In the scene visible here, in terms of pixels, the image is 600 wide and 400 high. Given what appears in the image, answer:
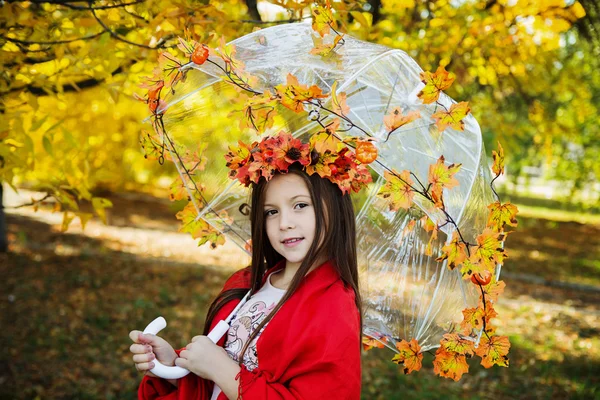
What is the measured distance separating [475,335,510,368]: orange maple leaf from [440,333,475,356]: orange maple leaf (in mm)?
23

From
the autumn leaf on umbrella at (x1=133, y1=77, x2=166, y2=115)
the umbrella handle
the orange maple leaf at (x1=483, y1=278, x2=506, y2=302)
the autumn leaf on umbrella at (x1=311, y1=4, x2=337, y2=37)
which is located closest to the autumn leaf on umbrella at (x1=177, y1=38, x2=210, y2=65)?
the autumn leaf on umbrella at (x1=133, y1=77, x2=166, y2=115)

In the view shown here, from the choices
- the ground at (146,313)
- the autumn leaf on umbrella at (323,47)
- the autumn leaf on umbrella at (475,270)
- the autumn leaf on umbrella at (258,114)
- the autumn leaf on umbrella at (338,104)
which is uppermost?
the autumn leaf on umbrella at (323,47)

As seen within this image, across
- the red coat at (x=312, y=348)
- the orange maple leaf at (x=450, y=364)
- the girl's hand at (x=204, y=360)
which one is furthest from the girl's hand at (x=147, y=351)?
the orange maple leaf at (x=450, y=364)

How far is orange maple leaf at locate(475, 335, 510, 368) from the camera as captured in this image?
1.86 metres

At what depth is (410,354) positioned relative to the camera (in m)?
2.01

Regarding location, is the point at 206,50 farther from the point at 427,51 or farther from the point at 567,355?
the point at 567,355

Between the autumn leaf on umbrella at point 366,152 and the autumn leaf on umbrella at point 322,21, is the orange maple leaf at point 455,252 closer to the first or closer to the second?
the autumn leaf on umbrella at point 366,152

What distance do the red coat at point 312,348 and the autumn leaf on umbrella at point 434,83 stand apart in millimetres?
589

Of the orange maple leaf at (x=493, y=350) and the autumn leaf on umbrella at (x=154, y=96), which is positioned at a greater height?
the autumn leaf on umbrella at (x=154, y=96)

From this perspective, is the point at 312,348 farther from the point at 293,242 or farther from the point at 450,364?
the point at 450,364

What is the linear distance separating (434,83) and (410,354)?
2.95 feet

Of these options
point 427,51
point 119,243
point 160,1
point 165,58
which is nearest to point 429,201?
point 165,58

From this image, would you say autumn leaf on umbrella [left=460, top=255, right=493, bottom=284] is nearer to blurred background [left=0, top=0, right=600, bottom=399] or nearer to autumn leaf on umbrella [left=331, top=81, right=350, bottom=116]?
autumn leaf on umbrella [left=331, top=81, right=350, bottom=116]

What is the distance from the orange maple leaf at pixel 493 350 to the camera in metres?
1.86
